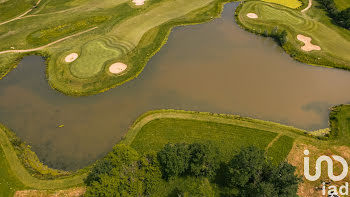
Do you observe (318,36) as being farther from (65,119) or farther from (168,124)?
(65,119)

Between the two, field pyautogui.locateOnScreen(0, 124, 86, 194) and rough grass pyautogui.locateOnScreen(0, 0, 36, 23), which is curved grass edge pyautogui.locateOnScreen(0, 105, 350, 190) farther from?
rough grass pyautogui.locateOnScreen(0, 0, 36, 23)

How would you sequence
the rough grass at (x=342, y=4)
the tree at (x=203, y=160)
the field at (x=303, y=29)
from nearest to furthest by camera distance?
the tree at (x=203, y=160) < the field at (x=303, y=29) < the rough grass at (x=342, y=4)

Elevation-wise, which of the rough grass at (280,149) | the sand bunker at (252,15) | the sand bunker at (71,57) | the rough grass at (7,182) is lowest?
the rough grass at (7,182)

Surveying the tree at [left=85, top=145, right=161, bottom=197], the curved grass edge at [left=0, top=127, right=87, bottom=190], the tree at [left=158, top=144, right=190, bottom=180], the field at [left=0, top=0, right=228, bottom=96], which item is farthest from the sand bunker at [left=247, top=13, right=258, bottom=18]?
the curved grass edge at [left=0, top=127, right=87, bottom=190]

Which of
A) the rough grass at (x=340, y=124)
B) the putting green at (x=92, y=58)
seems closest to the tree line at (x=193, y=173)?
the rough grass at (x=340, y=124)

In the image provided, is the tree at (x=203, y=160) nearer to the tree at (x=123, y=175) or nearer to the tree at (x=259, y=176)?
the tree at (x=259, y=176)

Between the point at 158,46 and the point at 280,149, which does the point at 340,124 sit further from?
the point at 158,46

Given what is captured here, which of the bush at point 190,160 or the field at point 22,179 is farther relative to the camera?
the field at point 22,179
